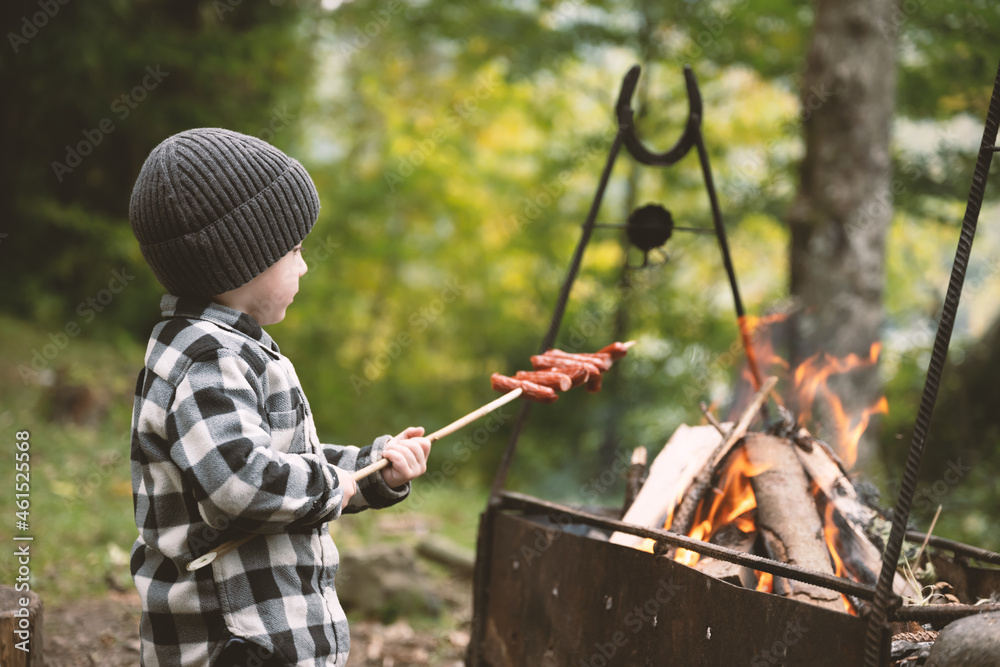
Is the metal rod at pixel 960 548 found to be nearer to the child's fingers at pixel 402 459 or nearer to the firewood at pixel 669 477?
the firewood at pixel 669 477

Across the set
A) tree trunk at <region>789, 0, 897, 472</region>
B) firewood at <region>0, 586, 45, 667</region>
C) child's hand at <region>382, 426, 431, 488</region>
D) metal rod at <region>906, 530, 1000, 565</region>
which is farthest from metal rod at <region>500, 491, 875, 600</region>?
tree trunk at <region>789, 0, 897, 472</region>

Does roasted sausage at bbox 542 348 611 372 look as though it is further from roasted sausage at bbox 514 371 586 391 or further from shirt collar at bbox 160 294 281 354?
shirt collar at bbox 160 294 281 354

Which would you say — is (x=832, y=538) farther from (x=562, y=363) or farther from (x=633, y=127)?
(x=633, y=127)

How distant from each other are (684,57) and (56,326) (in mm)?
7730

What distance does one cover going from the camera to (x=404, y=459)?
196 centimetres

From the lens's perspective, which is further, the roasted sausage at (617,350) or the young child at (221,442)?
the roasted sausage at (617,350)

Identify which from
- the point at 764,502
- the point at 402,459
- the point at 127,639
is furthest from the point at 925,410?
the point at 127,639

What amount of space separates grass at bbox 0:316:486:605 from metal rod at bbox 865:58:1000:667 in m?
4.07

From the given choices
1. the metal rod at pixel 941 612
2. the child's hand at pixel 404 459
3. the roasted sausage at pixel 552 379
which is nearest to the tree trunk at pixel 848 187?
the roasted sausage at pixel 552 379

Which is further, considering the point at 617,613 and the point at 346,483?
the point at 617,613

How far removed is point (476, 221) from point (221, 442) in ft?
31.5

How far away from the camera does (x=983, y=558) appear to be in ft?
7.81

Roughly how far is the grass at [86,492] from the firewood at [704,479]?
3400 mm

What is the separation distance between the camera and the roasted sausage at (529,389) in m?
2.40
